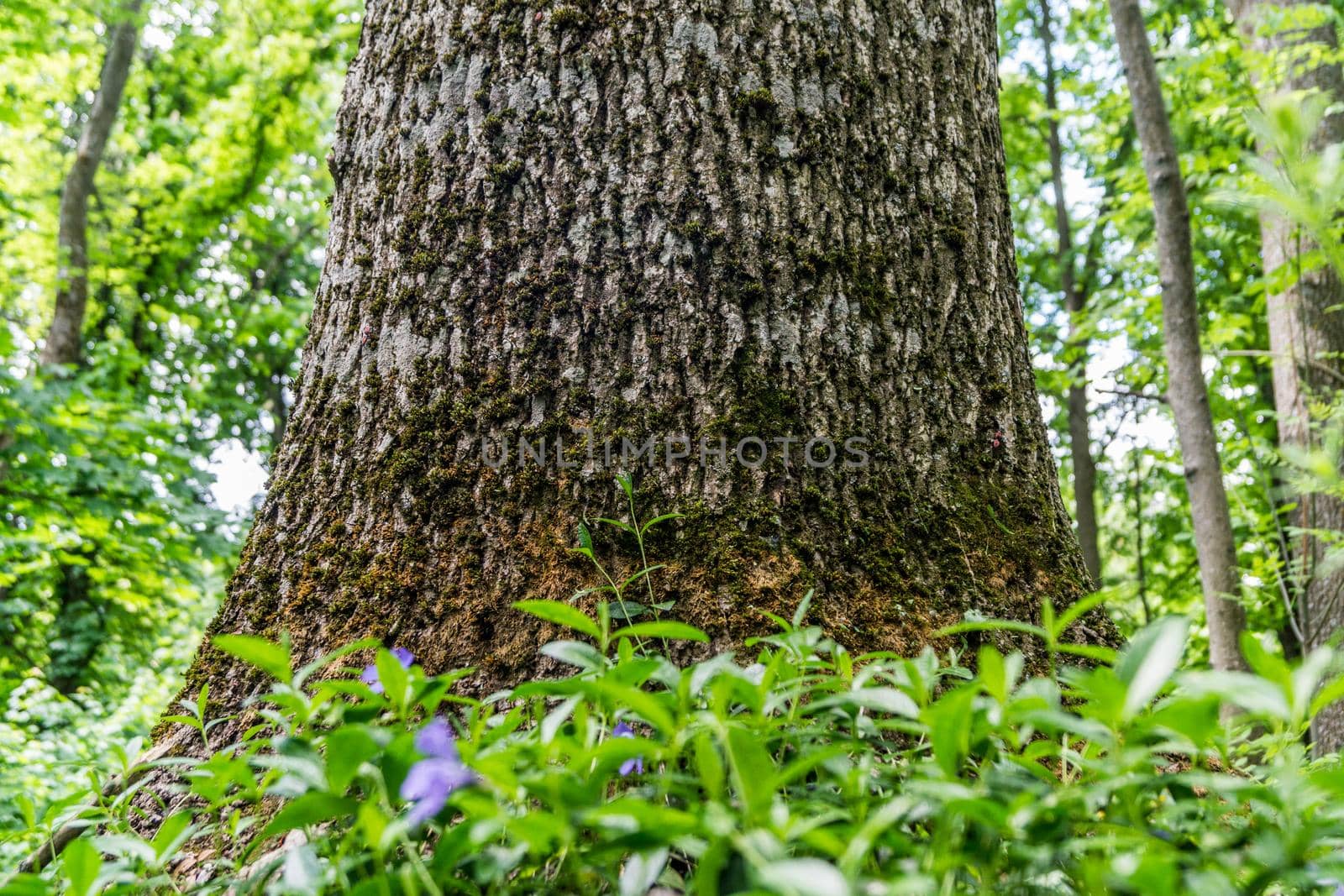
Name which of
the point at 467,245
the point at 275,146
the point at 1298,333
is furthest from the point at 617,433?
the point at 275,146

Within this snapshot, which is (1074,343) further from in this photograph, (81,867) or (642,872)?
(81,867)

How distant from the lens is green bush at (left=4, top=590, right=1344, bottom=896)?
516 mm

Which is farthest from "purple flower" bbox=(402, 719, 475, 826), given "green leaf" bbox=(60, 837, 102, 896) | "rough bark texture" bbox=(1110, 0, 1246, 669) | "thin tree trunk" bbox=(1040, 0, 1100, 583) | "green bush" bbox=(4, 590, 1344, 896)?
"thin tree trunk" bbox=(1040, 0, 1100, 583)

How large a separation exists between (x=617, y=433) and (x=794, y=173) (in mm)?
595

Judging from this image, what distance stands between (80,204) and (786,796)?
10.4 m

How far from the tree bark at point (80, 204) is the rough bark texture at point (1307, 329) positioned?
9623 millimetres

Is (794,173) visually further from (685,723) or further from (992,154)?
(685,723)

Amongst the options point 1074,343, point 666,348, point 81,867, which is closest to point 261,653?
point 81,867

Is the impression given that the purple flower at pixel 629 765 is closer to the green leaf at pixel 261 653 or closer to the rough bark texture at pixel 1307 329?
the green leaf at pixel 261 653

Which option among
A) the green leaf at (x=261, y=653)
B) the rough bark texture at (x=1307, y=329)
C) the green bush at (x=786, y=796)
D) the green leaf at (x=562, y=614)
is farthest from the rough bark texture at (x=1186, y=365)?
the green leaf at (x=261, y=653)

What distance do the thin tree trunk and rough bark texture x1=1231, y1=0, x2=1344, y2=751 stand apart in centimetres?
212

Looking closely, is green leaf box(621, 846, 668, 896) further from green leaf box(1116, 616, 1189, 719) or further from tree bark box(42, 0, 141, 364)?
tree bark box(42, 0, 141, 364)

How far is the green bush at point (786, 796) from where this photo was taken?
0.52 m

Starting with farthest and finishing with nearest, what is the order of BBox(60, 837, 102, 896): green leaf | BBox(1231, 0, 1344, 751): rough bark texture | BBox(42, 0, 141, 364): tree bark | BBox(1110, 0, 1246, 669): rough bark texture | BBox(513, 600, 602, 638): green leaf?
BBox(42, 0, 141, 364): tree bark → BBox(1231, 0, 1344, 751): rough bark texture → BBox(1110, 0, 1246, 669): rough bark texture → BBox(513, 600, 602, 638): green leaf → BBox(60, 837, 102, 896): green leaf
